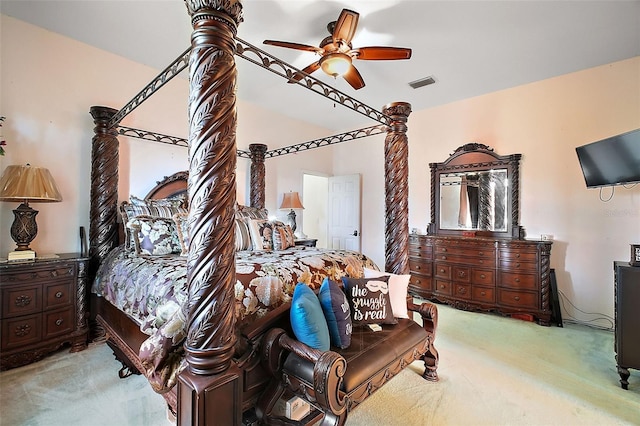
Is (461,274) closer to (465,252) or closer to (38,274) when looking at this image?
(465,252)

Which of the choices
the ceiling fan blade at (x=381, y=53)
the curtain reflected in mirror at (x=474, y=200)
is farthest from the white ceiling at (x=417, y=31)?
the curtain reflected in mirror at (x=474, y=200)

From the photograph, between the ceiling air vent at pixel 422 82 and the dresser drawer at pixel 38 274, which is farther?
the ceiling air vent at pixel 422 82

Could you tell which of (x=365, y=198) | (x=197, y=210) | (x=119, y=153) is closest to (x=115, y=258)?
(x=119, y=153)

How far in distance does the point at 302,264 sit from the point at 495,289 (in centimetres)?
285

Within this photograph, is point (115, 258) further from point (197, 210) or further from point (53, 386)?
point (197, 210)

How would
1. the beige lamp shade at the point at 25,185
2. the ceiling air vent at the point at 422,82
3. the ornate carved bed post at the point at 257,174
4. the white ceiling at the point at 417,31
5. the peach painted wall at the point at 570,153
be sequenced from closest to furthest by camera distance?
the beige lamp shade at the point at 25,185 → the white ceiling at the point at 417,31 → the peach painted wall at the point at 570,153 → the ceiling air vent at the point at 422,82 → the ornate carved bed post at the point at 257,174

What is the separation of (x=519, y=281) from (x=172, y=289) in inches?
147

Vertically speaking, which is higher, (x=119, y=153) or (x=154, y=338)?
(x=119, y=153)

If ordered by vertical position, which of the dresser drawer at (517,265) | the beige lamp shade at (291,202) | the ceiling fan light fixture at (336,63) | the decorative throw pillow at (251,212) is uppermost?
the ceiling fan light fixture at (336,63)

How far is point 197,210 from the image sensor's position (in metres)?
1.18

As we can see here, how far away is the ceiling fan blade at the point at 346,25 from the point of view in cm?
204

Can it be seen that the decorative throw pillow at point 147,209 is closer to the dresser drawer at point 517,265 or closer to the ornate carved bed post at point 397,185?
the ornate carved bed post at point 397,185

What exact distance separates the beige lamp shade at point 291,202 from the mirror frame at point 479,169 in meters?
2.11

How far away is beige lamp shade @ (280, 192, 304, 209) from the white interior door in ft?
4.04
